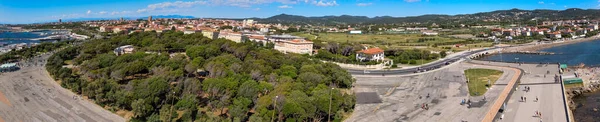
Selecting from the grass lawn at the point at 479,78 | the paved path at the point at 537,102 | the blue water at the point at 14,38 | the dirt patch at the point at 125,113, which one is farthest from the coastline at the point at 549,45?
the blue water at the point at 14,38

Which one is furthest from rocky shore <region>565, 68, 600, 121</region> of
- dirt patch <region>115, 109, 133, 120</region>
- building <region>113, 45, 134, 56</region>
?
building <region>113, 45, 134, 56</region>

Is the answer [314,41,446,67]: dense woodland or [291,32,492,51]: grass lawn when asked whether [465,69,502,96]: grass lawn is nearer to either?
[314,41,446,67]: dense woodland

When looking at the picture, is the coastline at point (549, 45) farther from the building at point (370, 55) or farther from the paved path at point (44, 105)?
the paved path at point (44, 105)

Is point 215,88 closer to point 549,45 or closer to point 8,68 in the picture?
point 8,68

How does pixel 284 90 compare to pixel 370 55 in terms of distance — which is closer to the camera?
pixel 284 90

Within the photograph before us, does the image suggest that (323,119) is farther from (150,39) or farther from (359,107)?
(150,39)

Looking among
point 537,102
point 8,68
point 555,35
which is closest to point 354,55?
point 537,102

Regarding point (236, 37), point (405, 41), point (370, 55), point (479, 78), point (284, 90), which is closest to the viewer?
point (284, 90)
